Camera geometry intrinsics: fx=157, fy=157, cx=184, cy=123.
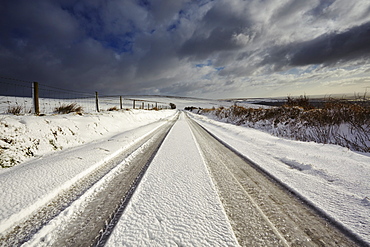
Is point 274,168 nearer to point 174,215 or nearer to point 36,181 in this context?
point 174,215

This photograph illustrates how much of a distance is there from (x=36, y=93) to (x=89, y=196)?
5490 millimetres

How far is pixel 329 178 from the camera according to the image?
2.27 m

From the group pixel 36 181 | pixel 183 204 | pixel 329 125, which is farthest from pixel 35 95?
pixel 329 125

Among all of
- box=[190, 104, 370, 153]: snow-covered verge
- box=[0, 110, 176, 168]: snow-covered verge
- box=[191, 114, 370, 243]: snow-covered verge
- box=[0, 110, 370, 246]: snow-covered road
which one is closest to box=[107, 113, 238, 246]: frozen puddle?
box=[0, 110, 370, 246]: snow-covered road

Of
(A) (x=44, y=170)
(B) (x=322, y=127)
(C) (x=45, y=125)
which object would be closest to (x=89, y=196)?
(A) (x=44, y=170)

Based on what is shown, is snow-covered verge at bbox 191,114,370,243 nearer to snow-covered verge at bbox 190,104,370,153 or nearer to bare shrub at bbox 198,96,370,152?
snow-covered verge at bbox 190,104,370,153

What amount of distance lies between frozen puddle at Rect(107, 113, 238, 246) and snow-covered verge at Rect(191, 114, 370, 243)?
111cm

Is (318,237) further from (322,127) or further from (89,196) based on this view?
(322,127)

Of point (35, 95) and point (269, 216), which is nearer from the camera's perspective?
point (269, 216)

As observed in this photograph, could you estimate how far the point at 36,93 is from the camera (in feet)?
17.4

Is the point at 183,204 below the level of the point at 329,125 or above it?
below

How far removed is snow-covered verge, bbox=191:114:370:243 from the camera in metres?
1.52

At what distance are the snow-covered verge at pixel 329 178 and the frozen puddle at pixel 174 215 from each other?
111 centimetres

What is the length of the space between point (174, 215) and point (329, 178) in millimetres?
2327
